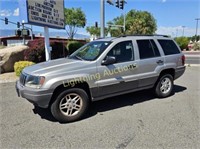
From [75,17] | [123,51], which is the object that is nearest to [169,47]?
[123,51]

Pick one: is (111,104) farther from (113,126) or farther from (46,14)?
(46,14)

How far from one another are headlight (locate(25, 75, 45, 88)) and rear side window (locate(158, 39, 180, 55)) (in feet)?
11.8

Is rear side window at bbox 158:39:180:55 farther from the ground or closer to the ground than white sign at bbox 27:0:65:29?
closer to the ground

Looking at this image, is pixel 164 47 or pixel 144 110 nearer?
pixel 144 110

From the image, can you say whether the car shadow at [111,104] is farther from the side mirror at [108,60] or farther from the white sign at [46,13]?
the white sign at [46,13]

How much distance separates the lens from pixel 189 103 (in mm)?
5582

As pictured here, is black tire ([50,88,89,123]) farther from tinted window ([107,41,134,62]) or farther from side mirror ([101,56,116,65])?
tinted window ([107,41,134,62])

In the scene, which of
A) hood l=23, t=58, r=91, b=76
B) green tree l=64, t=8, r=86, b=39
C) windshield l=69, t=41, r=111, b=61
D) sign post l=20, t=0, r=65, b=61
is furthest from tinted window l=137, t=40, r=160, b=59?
green tree l=64, t=8, r=86, b=39

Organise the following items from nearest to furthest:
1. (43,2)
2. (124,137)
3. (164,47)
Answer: (124,137), (164,47), (43,2)

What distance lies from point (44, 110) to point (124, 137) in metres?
2.30

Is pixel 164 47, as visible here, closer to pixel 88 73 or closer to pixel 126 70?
pixel 126 70

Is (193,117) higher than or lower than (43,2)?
lower

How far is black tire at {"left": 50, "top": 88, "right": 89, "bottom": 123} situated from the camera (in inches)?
169

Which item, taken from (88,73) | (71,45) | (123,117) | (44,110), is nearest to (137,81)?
(123,117)
